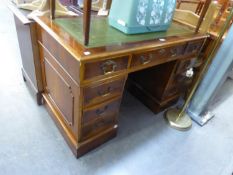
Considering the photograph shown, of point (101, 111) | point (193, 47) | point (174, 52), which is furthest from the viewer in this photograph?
point (193, 47)

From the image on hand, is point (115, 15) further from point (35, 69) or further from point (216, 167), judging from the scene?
point (216, 167)

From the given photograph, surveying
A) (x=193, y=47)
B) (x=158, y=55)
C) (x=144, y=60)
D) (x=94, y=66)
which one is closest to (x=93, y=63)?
(x=94, y=66)

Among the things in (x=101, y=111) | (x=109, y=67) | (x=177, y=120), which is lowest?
→ (x=177, y=120)

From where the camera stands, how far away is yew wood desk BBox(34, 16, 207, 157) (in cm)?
86

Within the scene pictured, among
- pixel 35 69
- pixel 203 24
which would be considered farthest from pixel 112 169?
pixel 203 24

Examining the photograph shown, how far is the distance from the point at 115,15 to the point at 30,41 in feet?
2.03

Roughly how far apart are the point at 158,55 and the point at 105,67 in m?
0.41

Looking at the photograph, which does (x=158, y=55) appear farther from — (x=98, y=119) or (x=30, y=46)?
(x=30, y=46)

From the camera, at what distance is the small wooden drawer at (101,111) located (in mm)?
1035

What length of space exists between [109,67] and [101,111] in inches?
12.6

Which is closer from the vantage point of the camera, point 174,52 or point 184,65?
point 174,52

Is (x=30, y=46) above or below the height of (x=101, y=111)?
above

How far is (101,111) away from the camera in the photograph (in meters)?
1.10

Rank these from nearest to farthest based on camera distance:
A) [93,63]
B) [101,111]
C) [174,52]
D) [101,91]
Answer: [93,63] < [101,91] < [101,111] < [174,52]
